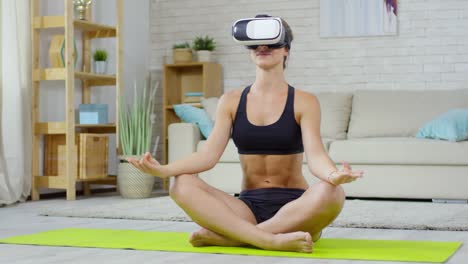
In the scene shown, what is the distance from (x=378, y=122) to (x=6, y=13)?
9.18 ft

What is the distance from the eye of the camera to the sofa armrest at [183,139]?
599 centimetres

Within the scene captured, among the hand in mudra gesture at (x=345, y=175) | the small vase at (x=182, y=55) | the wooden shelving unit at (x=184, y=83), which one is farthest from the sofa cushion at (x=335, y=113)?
the hand in mudra gesture at (x=345, y=175)

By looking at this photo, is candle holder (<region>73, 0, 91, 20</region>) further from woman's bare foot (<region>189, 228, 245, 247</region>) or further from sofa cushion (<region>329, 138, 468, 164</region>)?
woman's bare foot (<region>189, 228, 245, 247</region>)

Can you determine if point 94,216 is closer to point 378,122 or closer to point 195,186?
point 195,186

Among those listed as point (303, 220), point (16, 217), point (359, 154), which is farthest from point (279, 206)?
point (359, 154)

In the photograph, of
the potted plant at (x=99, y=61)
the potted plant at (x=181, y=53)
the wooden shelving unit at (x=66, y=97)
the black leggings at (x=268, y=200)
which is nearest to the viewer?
the black leggings at (x=268, y=200)

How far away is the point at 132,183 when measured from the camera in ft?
19.5

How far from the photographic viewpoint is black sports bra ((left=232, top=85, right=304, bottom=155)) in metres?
2.90

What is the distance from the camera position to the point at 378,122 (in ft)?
19.7

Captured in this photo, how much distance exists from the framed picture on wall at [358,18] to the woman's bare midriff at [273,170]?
381 cm

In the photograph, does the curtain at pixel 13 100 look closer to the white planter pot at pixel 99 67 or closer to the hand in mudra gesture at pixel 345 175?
the white planter pot at pixel 99 67

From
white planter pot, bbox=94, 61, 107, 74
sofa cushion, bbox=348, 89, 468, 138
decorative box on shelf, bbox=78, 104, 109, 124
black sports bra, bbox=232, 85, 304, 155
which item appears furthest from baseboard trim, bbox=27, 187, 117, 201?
black sports bra, bbox=232, 85, 304, 155

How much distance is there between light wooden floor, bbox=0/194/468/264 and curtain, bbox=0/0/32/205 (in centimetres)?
39

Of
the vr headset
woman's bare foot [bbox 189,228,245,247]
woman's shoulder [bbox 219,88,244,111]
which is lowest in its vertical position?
woman's bare foot [bbox 189,228,245,247]
